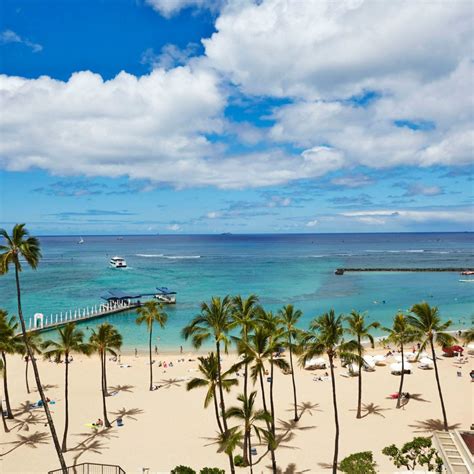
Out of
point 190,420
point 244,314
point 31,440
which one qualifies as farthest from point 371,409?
point 31,440

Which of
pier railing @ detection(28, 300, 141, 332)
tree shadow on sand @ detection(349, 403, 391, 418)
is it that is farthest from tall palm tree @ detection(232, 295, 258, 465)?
pier railing @ detection(28, 300, 141, 332)

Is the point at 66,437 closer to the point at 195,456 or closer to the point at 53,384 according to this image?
the point at 195,456

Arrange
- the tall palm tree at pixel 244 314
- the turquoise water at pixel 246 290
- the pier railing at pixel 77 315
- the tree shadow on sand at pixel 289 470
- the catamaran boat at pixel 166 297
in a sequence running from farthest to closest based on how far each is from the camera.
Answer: the catamaran boat at pixel 166 297 → the turquoise water at pixel 246 290 → the pier railing at pixel 77 315 → the tall palm tree at pixel 244 314 → the tree shadow on sand at pixel 289 470

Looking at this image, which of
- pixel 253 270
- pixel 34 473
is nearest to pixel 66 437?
pixel 34 473

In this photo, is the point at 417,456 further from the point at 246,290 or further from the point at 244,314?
the point at 246,290

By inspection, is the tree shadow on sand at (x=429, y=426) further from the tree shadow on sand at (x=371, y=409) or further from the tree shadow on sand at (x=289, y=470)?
the tree shadow on sand at (x=289, y=470)

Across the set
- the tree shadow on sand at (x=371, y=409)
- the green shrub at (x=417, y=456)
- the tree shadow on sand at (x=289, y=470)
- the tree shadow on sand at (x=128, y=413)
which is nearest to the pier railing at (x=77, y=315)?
the tree shadow on sand at (x=128, y=413)
